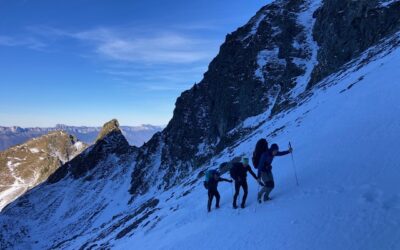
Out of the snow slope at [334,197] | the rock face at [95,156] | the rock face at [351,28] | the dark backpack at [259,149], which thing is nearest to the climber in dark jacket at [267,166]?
the dark backpack at [259,149]

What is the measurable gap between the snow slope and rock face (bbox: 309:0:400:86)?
103ft

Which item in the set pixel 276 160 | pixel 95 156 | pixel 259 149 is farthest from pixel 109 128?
pixel 259 149

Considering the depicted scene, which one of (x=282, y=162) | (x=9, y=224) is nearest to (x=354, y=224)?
(x=282, y=162)

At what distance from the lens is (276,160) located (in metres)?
20.4

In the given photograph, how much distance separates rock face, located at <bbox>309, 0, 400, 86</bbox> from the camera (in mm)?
46062

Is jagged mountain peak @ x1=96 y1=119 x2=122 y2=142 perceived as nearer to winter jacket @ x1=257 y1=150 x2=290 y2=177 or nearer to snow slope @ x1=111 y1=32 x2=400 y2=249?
snow slope @ x1=111 y1=32 x2=400 y2=249

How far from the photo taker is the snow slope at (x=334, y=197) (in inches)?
354

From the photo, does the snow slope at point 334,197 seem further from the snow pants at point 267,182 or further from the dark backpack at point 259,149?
the dark backpack at point 259,149

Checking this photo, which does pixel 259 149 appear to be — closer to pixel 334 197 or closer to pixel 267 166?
pixel 267 166

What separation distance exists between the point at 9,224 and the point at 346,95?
116390mm

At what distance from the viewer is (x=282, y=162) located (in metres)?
19.0

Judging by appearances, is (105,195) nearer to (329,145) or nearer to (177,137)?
(177,137)

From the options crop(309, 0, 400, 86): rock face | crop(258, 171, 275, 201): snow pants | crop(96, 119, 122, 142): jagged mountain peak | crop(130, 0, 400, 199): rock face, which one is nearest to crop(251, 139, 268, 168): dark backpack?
crop(258, 171, 275, 201): snow pants

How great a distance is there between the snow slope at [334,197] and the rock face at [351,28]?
31.4m
